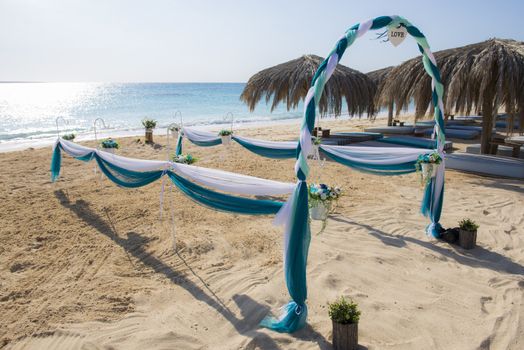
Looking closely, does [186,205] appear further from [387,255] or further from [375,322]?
[375,322]

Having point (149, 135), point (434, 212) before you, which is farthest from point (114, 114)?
point (434, 212)

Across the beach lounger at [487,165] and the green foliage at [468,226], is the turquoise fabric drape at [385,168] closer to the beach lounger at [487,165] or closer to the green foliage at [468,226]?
the green foliage at [468,226]

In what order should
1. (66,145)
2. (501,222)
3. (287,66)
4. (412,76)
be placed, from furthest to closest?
(287,66), (412,76), (66,145), (501,222)

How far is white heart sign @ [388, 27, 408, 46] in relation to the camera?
11.1ft

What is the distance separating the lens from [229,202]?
3436mm

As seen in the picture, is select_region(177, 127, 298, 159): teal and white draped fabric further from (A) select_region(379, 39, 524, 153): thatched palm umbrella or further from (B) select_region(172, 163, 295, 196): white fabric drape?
(A) select_region(379, 39, 524, 153): thatched palm umbrella

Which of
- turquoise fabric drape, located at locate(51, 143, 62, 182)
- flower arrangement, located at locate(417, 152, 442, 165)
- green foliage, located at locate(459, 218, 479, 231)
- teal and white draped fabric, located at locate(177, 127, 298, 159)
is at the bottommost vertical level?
green foliage, located at locate(459, 218, 479, 231)

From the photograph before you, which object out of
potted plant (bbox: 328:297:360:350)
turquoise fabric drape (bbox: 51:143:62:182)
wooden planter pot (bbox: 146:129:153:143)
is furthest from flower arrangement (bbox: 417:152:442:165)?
wooden planter pot (bbox: 146:129:153:143)

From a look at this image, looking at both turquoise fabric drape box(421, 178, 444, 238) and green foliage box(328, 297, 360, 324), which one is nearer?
green foliage box(328, 297, 360, 324)

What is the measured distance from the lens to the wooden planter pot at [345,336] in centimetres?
249

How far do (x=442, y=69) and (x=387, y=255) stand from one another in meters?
5.51

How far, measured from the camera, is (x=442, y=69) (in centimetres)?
784

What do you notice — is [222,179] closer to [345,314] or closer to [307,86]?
[345,314]

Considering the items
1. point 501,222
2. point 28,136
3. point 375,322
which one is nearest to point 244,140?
point 501,222
